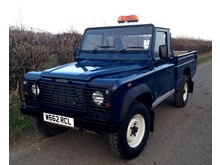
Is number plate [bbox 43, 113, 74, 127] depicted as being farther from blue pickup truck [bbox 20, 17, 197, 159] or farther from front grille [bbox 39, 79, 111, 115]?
front grille [bbox 39, 79, 111, 115]

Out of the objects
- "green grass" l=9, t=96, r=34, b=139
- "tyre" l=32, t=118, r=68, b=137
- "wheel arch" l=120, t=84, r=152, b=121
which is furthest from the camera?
"green grass" l=9, t=96, r=34, b=139

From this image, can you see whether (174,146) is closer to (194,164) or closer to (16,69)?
(194,164)

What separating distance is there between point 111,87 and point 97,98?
246 millimetres

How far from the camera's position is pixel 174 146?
3555 mm

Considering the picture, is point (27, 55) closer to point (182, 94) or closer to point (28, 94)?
point (28, 94)

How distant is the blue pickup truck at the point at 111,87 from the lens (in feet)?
8.83

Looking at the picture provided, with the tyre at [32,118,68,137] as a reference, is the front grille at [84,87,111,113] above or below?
above

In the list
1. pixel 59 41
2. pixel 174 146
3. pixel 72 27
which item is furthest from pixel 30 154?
pixel 72 27

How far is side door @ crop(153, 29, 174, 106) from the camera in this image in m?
3.83

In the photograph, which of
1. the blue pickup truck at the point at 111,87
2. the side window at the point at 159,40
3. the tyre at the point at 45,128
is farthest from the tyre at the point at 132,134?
the tyre at the point at 45,128

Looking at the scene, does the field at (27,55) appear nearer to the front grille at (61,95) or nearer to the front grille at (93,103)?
the front grille at (61,95)

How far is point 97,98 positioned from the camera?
2.68 m

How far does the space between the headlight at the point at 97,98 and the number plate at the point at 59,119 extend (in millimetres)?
460

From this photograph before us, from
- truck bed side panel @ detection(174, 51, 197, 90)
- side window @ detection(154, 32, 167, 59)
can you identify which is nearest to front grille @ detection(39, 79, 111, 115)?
side window @ detection(154, 32, 167, 59)
